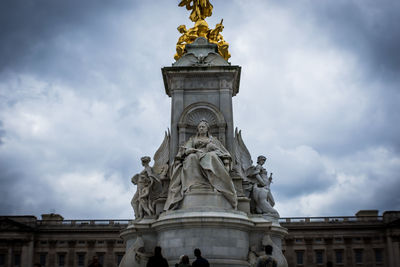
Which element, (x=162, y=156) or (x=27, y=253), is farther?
(x=27, y=253)

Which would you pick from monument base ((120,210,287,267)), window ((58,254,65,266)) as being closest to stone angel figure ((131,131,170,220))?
monument base ((120,210,287,267))

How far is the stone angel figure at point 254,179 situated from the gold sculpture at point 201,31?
13.2 ft

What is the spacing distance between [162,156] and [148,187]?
1.76 meters

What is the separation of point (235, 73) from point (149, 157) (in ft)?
15.9

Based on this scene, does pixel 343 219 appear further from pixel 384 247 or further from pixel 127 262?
pixel 127 262

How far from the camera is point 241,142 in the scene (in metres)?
19.1

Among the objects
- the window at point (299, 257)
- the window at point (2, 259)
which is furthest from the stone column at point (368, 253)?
the window at point (2, 259)

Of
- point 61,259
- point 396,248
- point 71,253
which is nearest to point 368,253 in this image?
point 396,248

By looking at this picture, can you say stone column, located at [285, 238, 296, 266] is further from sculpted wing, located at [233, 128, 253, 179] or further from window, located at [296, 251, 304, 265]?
sculpted wing, located at [233, 128, 253, 179]

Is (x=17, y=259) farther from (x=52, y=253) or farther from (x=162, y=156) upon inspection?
(x=162, y=156)

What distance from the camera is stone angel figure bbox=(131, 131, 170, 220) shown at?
17.7 meters

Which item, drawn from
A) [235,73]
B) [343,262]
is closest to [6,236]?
[343,262]

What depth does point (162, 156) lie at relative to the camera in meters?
19.1

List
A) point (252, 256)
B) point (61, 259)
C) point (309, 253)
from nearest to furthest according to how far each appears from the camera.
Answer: point (252, 256) < point (309, 253) < point (61, 259)
